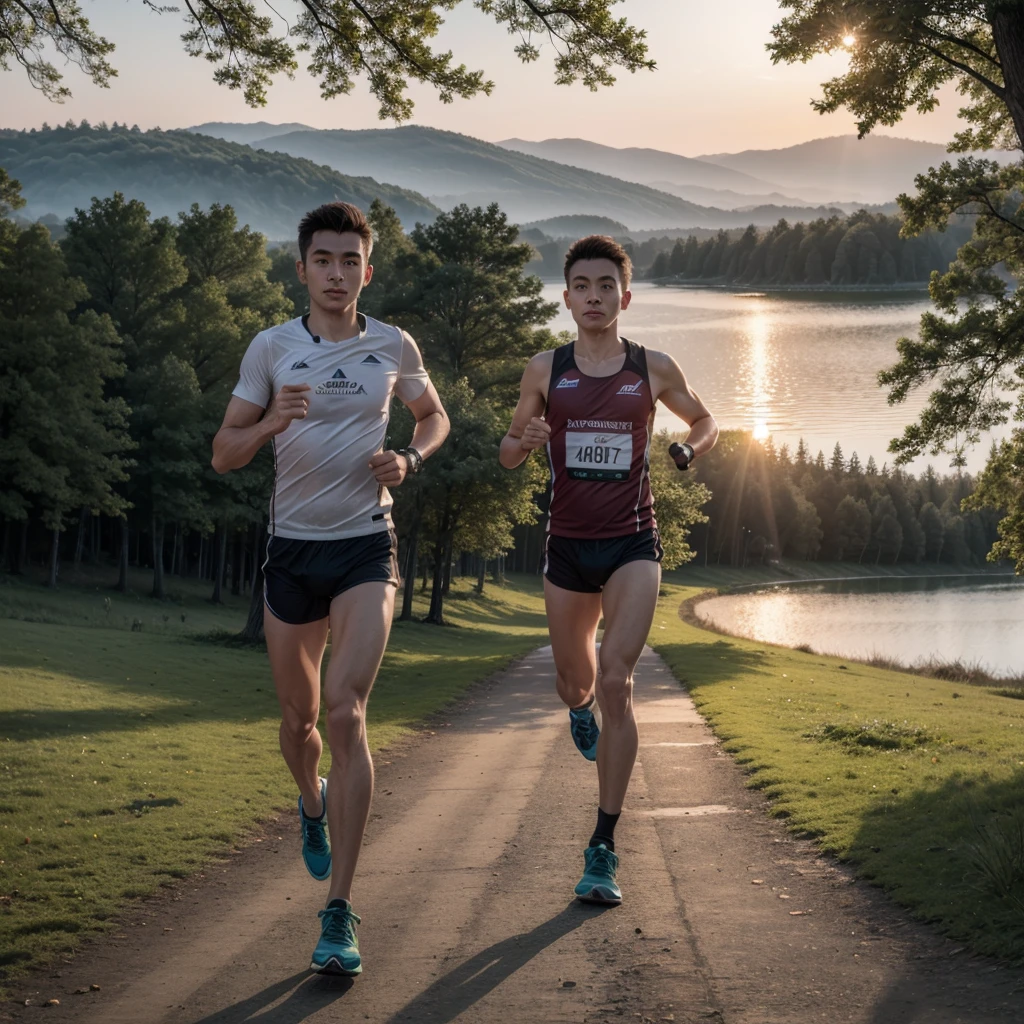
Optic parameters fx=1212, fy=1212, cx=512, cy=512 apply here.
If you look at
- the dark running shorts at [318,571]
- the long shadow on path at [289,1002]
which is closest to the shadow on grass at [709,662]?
the dark running shorts at [318,571]

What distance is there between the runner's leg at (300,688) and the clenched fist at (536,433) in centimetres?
138

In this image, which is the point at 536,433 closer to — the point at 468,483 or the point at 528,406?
the point at 528,406

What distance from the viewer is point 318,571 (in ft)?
18.5

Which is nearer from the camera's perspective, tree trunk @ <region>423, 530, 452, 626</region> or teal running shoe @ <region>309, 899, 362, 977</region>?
teal running shoe @ <region>309, 899, 362, 977</region>

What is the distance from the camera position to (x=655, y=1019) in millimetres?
4547

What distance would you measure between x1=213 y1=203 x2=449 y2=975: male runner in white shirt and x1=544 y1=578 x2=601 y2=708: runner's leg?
1.20 metres

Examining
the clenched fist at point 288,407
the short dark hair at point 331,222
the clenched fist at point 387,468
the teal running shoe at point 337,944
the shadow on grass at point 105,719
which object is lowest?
the shadow on grass at point 105,719

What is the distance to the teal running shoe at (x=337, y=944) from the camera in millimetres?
5066

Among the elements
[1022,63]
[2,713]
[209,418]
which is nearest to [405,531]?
[209,418]

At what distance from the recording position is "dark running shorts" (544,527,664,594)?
641 cm

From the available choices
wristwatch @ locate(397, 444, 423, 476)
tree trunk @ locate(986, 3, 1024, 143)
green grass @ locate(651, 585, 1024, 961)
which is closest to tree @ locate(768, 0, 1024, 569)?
tree trunk @ locate(986, 3, 1024, 143)

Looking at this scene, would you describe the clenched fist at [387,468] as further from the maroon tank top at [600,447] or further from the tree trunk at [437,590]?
the tree trunk at [437,590]

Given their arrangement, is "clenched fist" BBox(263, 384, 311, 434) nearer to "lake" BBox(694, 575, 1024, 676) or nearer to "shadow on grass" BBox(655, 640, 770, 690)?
"shadow on grass" BBox(655, 640, 770, 690)

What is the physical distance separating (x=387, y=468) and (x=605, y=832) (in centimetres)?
234
